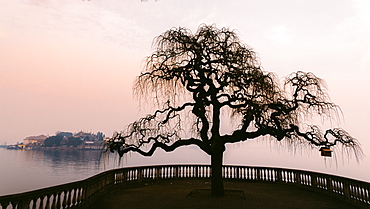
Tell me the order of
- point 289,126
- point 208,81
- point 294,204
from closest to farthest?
point 294,204 → point 289,126 → point 208,81

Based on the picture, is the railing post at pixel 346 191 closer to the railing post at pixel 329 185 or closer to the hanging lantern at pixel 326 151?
the railing post at pixel 329 185

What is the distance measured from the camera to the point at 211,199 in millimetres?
10578

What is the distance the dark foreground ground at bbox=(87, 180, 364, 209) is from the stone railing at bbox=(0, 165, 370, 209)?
46 cm

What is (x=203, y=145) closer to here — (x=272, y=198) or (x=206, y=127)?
(x=206, y=127)

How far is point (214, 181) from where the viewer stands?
11.4 meters

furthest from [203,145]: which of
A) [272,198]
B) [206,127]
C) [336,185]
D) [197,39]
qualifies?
[336,185]

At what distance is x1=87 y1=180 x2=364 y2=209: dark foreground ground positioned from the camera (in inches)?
377

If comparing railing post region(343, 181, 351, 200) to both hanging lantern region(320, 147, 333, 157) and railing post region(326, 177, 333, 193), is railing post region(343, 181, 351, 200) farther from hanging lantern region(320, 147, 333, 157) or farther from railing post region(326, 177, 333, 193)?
hanging lantern region(320, 147, 333, 157)

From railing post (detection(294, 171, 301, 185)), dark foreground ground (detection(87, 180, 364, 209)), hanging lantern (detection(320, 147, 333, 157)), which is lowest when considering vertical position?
dark foreground ground (detection(87, 180, 364, 209))

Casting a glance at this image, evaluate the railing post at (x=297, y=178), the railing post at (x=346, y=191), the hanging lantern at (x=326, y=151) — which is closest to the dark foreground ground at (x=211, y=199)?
the railing post at (x=346, y=191)

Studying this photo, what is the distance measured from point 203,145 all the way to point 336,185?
659cm

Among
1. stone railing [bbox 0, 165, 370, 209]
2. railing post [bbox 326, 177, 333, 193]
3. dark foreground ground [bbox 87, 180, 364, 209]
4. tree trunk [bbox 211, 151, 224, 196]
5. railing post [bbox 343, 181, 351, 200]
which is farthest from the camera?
railing post [bbox 326, 177, 333, 193]

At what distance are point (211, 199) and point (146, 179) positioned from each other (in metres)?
6.43

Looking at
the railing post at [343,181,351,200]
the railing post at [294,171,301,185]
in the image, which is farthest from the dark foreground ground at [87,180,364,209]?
the railing post at [294,171,301,185]
